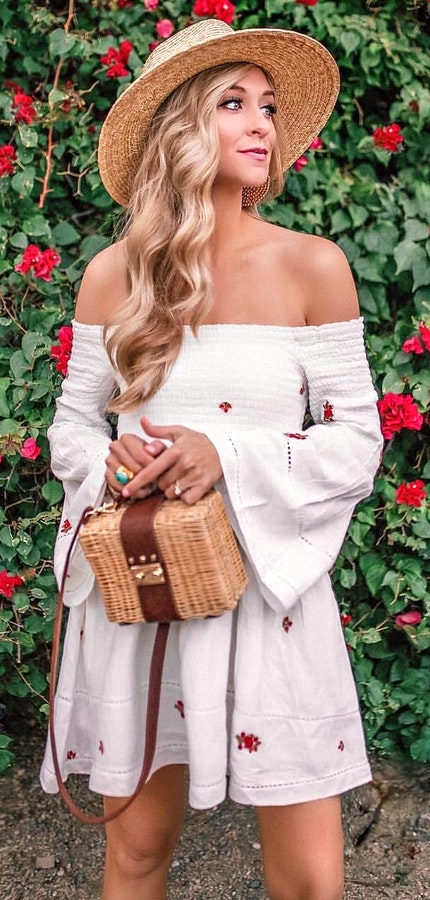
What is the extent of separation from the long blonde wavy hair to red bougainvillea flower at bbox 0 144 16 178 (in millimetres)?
865

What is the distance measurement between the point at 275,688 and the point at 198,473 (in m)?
0.43

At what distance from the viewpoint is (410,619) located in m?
2.82

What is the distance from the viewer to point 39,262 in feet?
8.37

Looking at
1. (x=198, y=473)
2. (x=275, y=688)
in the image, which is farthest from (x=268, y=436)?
(x=275, y=688)

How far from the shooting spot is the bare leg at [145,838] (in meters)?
1.88

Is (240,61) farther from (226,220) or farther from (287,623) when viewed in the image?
(287,623)

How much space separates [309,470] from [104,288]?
1.90ft

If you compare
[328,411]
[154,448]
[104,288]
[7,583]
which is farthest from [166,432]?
[7,583]

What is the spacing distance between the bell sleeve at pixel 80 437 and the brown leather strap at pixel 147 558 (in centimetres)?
26

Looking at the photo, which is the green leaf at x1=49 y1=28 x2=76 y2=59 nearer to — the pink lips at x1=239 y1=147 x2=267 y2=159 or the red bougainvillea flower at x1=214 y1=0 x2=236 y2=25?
the red bougainvillea flower at x1=214 y1=0 x2=236 y2=25

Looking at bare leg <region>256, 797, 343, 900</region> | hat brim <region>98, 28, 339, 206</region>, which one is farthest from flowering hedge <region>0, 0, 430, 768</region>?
bare leg <region>256, 797, 343, 900</region>

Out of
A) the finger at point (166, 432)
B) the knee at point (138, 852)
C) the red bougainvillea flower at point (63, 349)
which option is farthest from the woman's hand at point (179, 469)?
the red bougainvillea flower at point (63, 349)

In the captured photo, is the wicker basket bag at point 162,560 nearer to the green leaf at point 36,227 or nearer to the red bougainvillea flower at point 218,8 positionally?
the green leaf at point 36,227

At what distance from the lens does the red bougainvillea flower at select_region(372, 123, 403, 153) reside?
2678 millimetres
